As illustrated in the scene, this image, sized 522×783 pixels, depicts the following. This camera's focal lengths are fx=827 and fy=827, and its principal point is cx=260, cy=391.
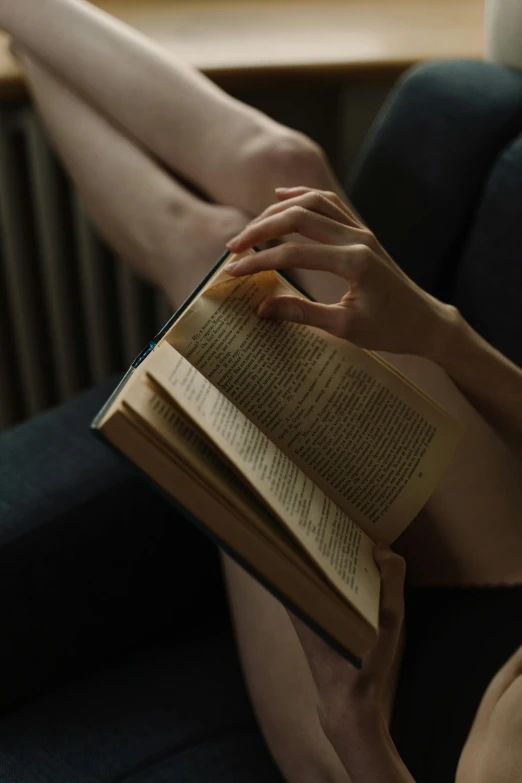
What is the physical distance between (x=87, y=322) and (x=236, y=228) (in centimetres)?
68

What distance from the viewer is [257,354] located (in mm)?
542

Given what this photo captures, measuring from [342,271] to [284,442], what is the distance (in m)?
0.13

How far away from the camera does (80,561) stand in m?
0.82

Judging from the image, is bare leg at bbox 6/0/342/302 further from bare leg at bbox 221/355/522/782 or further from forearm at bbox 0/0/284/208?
bare leg at bbox 221/355/522/782

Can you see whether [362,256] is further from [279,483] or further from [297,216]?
[279,483]

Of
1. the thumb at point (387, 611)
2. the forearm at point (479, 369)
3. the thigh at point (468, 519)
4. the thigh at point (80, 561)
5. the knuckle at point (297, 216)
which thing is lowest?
the thigh at point (80, 561)

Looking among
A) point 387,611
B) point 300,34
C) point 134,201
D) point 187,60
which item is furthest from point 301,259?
point 300,34

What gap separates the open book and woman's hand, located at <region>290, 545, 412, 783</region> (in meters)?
0.02

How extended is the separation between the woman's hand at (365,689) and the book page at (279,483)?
0.08 feet

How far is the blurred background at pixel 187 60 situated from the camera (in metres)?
1.26

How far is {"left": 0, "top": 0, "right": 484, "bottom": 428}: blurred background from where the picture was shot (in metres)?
1.26

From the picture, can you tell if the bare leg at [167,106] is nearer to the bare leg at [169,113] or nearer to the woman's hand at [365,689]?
the bare leg at [169,113]

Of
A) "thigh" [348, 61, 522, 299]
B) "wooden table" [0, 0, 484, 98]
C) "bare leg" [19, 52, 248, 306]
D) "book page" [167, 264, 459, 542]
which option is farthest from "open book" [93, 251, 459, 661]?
"wooden table" [0, 0, 484, 98]

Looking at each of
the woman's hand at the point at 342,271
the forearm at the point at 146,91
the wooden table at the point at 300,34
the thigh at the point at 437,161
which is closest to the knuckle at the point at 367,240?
the woman's hand at the point at 342,271
